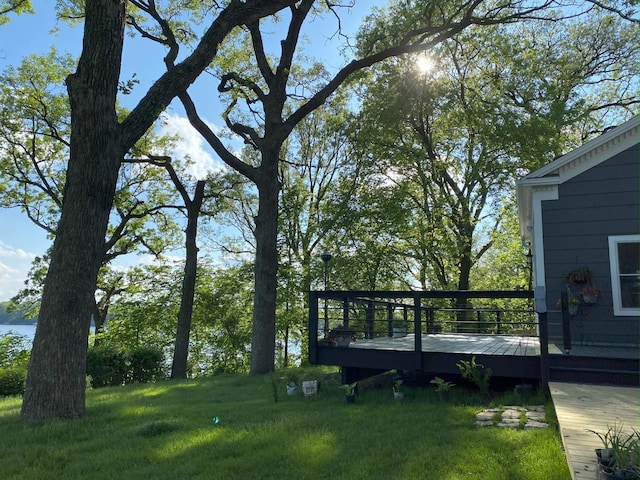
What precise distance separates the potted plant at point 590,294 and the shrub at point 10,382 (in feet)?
39.2

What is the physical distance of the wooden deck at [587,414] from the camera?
3.05m

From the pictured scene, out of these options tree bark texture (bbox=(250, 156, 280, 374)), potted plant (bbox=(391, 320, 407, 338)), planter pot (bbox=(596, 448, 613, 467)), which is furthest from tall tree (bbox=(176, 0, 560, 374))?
planter pot (bbox=(596, 448, 613, 467))

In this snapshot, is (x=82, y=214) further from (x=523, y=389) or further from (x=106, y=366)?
(x=106, y=366)

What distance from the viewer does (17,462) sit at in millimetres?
4152

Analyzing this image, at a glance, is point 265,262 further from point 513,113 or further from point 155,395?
point 513,113

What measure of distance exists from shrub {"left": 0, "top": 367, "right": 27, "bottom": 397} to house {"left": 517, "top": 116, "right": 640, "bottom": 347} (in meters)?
11.4

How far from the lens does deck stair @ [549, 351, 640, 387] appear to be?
5777 millimetres

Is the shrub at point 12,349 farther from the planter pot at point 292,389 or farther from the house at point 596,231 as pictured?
the house at point 596,231

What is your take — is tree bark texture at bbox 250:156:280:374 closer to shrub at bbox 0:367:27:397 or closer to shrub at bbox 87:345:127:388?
shrub at bbox 87:345:127:388

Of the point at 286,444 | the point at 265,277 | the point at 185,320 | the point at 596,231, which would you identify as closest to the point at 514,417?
the point at 286,444

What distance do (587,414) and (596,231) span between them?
444cm

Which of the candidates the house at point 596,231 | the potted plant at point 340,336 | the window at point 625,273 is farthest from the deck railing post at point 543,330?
the potted plant at point 340,336

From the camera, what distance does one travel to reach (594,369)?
5938 mm

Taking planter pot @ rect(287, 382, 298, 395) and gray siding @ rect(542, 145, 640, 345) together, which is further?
planter pot @ rect(287, 382, 298, 395)
